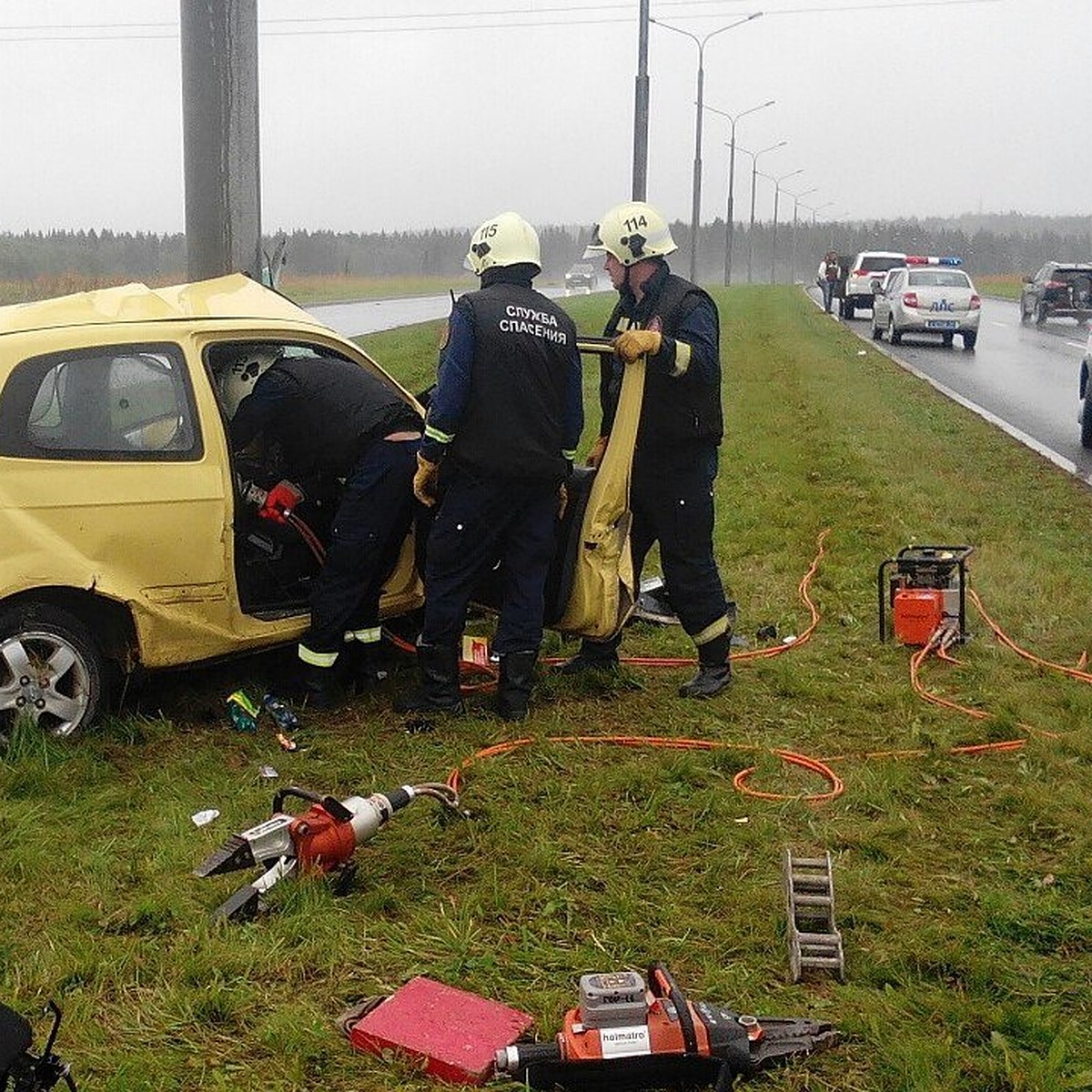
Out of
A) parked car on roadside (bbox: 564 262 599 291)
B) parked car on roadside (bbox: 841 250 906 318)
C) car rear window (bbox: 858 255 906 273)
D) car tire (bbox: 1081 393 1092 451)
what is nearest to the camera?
car tire (bbox: 1081 393 1092 451)

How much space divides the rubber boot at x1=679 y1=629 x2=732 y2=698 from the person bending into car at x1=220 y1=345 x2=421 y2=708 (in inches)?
54.1

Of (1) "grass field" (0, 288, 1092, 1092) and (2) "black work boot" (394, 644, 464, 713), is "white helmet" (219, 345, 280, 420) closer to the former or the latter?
(1) "grass field" (0, 288, 1092, 1092)

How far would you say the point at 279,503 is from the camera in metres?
5.54

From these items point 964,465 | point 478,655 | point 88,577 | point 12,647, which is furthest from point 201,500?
point 964,465

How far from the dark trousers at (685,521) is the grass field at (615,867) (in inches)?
16.3

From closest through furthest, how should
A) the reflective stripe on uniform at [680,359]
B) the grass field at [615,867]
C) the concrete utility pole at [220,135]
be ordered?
the grass field at [615,867]
the reflective stripe on uniform at [680,359]
the concrete utility pole at [220,135]

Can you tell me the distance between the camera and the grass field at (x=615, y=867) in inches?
126

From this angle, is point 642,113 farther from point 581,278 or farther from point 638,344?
point 581,278

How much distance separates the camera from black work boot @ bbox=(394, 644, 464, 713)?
5.49 m

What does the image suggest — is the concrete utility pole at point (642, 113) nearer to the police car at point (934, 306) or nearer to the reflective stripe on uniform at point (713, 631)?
the police car at point (934, 306)

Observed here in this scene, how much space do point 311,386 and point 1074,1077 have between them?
380 centimetres

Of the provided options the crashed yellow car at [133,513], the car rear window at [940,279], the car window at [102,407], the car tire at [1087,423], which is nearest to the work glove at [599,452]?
the crashed yellow car at [133,513]

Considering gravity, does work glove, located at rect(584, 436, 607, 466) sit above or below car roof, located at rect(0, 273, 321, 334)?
below

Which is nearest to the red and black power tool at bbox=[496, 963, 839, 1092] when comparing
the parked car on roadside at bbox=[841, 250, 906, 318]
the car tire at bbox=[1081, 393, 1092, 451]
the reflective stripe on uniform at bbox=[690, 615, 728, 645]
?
the reflective stripe on uniform at bbox=[690, 615, 728, 645]
